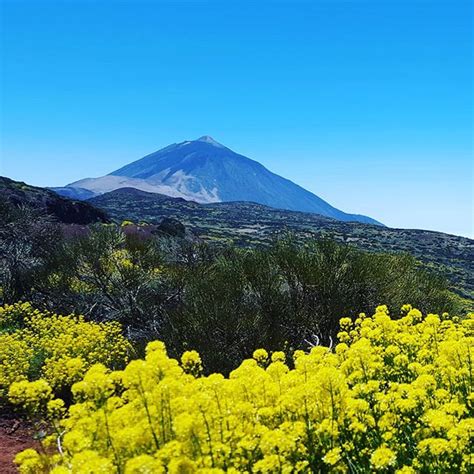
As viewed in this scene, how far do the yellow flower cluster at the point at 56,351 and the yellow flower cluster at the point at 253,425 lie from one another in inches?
322

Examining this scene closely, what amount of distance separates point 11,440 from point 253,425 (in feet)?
26.6

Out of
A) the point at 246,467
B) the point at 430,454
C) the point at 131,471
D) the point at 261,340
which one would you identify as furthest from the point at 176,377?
the point at 261,340

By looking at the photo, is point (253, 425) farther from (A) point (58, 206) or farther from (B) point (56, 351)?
(A) point (58, 206)

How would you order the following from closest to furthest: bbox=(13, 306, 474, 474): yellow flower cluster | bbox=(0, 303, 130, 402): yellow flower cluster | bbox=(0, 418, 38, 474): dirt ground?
bbox=(13, 306, 474, 474): yellow flower cluster < bbox=(0, 418, 38, 474): dirt ground < bbox=(0, 303, 130, 402): yellow flower cluster

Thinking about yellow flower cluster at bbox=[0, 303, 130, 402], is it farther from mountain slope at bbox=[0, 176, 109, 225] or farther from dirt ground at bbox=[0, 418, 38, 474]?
mountain slope at bbox=[0, 176, 109, 225]

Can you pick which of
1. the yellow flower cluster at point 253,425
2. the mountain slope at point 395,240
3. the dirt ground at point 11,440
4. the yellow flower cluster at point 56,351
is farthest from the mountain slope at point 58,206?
the yellow flower cluster at point 253,425

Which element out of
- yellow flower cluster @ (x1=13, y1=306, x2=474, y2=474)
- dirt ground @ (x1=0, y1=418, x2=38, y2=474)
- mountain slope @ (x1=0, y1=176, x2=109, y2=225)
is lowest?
dirt ground @ (x1=0, y1=418, x2=38, y2=474)

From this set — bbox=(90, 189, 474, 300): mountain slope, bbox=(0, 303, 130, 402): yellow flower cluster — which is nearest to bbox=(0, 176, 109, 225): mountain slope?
bbox=(90, 189, 474, 300): mountain slope

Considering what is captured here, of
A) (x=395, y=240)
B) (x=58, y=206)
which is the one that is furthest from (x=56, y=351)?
(x=395, y=240)

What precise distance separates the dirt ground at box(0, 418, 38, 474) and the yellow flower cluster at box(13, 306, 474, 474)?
5349mm

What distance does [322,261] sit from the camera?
48.6 feet

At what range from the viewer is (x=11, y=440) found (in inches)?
400

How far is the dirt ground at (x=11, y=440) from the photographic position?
8789 mm

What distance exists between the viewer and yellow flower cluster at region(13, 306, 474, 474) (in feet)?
11.8
